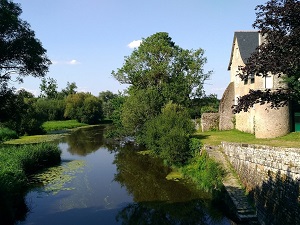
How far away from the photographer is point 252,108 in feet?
91.9

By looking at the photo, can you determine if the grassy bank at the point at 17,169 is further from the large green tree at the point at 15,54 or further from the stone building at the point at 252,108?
the stone building at the point at 252,108

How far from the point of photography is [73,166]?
26.6m

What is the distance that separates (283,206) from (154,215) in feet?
22.3

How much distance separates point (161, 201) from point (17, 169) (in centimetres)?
929

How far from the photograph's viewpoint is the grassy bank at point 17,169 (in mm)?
14523

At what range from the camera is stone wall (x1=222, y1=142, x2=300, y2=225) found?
10137mm

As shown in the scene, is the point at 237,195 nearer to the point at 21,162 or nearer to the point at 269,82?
the point at 269,82

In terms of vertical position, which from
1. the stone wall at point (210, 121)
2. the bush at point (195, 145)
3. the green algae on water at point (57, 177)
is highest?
the stone wall at point (210, 121)

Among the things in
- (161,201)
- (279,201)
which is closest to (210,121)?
(161,201)

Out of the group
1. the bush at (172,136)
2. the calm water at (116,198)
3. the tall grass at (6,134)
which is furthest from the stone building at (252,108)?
the tall grass at (6,134)

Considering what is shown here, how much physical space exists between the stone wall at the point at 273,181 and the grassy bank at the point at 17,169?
11310 mm

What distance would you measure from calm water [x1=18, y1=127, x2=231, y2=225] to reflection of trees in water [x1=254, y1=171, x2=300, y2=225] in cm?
253

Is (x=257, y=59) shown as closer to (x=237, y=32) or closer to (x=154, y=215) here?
(x=154, y=215)

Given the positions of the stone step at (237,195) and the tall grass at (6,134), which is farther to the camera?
the tall grass at (6,134)
